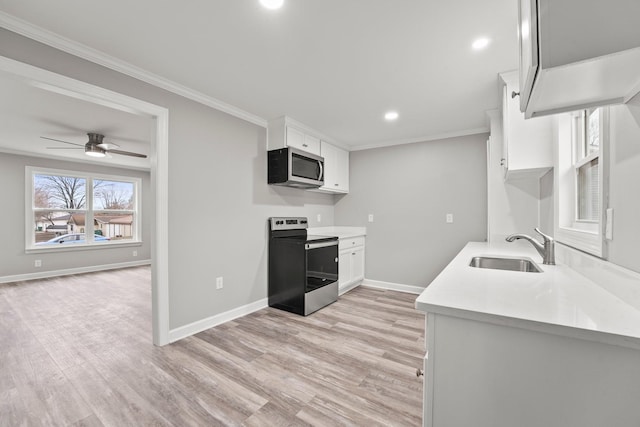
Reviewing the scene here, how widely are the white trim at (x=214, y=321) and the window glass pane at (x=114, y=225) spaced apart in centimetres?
477

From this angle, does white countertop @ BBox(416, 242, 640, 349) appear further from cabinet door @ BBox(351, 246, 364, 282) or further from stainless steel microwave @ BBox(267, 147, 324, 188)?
cabinet door @ BBox(351, 246, 364, 282)

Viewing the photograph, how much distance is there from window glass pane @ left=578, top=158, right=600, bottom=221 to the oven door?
7.25ft

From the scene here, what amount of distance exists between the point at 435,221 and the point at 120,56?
3.75m

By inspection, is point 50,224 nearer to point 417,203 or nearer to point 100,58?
point 100,58

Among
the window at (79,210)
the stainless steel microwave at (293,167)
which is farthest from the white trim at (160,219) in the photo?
the window at (79,210)

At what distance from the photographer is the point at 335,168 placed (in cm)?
406

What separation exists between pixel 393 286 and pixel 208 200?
2.89 m

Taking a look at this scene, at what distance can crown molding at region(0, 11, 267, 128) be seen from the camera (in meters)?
1.56

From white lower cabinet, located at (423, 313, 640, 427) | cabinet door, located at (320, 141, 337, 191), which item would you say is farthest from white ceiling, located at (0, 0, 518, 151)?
white lower cabinet, located at (423, 313, 640, 427)

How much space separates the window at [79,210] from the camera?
4.87 meters

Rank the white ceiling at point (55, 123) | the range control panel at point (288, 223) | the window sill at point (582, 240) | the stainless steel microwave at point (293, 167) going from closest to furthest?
the window sill at point (582, 240) < the white ceiling at point (55, 123) < the stainless steel microwave at point (293, 167) < the range control panel at point (288, 223)

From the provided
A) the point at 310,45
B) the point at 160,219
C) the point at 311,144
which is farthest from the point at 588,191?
the point at 160,219

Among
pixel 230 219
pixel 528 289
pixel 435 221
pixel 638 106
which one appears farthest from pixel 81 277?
pixel 638 106

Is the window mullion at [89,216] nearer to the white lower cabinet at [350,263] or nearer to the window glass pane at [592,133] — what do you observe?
the white lower cabinet at [350,263]
